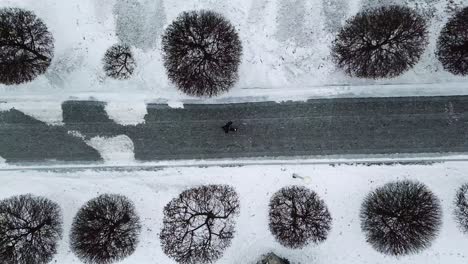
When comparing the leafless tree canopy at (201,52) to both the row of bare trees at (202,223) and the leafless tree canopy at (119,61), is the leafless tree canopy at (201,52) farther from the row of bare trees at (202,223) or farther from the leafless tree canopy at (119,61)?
the row of bare trees at (202,223)

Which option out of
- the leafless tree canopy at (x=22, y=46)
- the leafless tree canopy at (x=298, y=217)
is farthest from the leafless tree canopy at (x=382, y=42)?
the leafless tree canopy at (x=22, y=46)

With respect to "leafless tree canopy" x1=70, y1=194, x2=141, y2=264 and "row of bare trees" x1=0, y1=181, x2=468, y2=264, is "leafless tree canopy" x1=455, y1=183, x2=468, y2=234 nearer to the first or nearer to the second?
"row of bare trees" x1=0, y1=181, x2=468, y2=264

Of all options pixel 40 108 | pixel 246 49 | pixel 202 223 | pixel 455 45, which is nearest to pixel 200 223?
pixel 202 223

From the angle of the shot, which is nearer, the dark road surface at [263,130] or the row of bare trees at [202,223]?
the row of bare trees at [202,223]

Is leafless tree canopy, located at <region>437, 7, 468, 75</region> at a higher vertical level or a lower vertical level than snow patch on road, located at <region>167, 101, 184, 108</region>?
higher

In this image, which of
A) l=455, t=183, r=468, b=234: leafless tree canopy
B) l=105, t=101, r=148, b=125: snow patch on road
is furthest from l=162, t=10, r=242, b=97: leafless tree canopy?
l=455, t=183, r=468, b=234: leafless tree canopy

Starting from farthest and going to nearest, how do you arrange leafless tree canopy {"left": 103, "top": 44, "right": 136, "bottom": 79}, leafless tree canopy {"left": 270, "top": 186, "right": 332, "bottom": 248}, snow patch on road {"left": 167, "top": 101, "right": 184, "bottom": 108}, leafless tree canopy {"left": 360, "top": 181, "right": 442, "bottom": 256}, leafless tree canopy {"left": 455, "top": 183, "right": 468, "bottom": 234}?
snow patch on road {"left": 167, "top": 101, "right": 184, "bottom": 108} → leafless tree canopy {"left": 103, "top": 44, "right": 136, "bottom": 79} → leafless tree canopy {"left": 455, "top": 183, "right": 468, "bottom": 234} → leafless tree canopy {"left": 270, "top": 186, "right": 332, "bottom": 248} → leafless tree canopy {"left": 360, "top": 181, "right": 442, "bottom": 256}

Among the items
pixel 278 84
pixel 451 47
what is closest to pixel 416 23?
pixel 451 47
